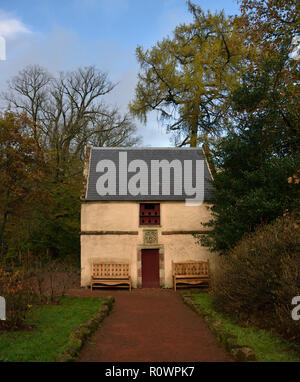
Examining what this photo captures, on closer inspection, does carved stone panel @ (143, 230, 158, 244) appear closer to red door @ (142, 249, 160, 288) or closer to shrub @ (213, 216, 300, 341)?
red door @ (142, 249, 160, 288)

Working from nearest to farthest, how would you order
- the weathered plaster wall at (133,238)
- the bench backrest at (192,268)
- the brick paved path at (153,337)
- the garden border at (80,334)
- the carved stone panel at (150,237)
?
1. the garden border at (80,334)
2. the brick paved path at (153,337)
3. the bench backrest at (192,268)
4. the weathered plaster wall at (133,238)
5. the carved stone panel at (150,237)

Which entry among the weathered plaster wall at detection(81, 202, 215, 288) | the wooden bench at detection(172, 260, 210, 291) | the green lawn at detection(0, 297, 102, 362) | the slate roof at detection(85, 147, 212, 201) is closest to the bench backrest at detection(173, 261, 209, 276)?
the wooden bench at detection(172, 260, 210, 291)

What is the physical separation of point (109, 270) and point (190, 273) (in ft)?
13.5

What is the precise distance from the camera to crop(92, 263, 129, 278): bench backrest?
1747cm

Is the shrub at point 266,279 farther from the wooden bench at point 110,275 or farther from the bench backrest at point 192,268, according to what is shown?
the wooden bench at point 110,275

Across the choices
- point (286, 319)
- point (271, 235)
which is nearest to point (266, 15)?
point (271, 235)

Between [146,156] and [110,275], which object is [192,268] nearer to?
[110,275]

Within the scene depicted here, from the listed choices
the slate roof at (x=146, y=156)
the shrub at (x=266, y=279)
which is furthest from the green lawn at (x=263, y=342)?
the slate roof at (x=146, y=156)

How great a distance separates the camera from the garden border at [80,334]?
6781 millimetres

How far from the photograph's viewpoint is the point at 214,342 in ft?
27.1
